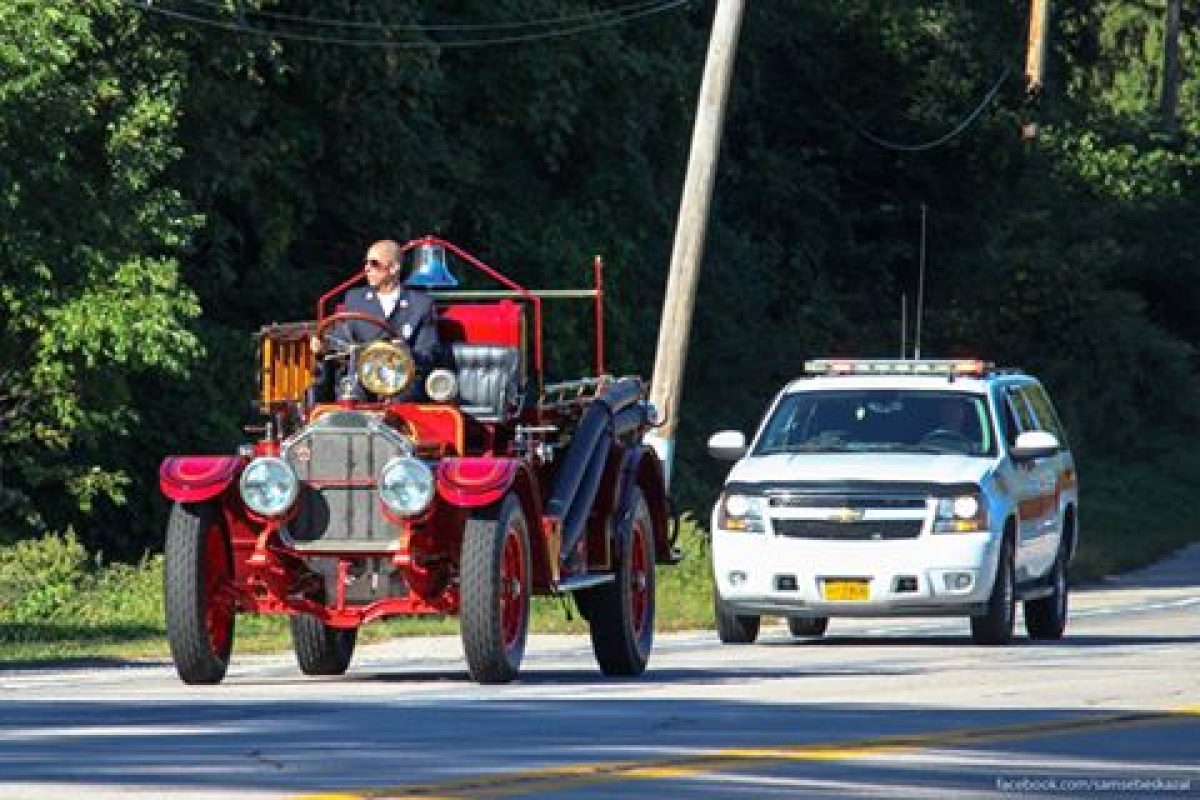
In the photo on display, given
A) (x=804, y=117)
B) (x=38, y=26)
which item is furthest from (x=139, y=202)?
(x=804, y=117)

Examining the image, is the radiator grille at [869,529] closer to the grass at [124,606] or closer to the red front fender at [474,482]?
the grass at [124,606]

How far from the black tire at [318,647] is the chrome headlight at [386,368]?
1700mm

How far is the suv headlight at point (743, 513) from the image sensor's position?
2416 centimetres

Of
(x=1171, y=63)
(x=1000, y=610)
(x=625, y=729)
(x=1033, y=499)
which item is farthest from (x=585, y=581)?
(x=1171, y=63)

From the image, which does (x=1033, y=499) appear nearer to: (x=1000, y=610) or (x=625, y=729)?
(x=1000, y=610)

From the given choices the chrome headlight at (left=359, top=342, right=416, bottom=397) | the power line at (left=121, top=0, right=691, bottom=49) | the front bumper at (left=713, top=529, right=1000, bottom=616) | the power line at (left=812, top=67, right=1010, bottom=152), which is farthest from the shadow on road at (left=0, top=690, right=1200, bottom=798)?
the power line at (left=812, top=67, right=1010, bottom=152)

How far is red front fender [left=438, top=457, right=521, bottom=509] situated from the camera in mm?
18109

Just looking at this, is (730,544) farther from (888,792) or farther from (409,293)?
(888,792)

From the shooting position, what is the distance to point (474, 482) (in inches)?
714

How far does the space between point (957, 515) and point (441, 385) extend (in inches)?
233

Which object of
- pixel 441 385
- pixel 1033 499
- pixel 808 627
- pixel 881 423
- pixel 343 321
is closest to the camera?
pixel 441 385

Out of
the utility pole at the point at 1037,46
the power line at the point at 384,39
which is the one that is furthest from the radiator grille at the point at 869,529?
the utility pole at the point at 1037,46

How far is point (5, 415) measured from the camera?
32844 millimetres

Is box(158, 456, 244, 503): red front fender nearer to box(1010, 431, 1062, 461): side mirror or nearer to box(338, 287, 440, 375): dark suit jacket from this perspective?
box(338, 287, 440, 375): dark suit jacket
